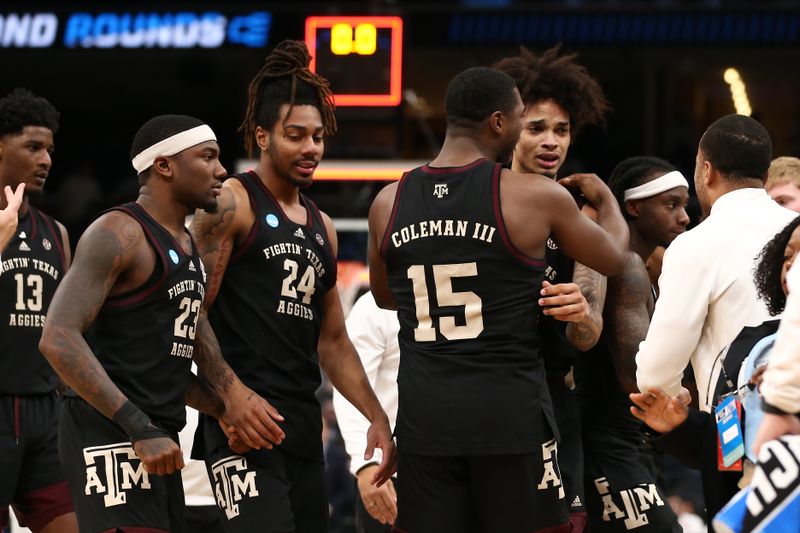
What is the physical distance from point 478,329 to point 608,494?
4.68 ft

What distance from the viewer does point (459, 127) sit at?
4828 mm

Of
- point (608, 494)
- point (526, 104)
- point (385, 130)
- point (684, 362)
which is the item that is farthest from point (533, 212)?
point (385, 130)

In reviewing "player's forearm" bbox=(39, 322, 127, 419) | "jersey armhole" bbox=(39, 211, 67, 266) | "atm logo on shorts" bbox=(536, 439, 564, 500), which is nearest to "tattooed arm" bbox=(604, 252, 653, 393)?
"atm logo on shorts" bbox=(536, 439, 564, 500)

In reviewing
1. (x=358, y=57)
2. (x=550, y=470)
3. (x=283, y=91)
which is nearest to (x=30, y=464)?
(x=283, y=91)

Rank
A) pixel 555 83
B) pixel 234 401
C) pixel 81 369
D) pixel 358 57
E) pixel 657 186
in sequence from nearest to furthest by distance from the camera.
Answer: pixel 81 369 < pixel 234 401 < pixel 555 83 < pixel 657 186 < pixel 358 57

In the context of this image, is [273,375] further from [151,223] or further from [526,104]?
[526,104]

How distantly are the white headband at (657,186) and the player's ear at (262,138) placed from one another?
175 centimetres

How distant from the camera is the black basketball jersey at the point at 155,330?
4863mm

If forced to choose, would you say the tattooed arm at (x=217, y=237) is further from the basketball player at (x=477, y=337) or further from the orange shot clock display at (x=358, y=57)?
the orange shot clock display at (x=358, y=57)

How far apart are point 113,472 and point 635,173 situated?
9.11 ft

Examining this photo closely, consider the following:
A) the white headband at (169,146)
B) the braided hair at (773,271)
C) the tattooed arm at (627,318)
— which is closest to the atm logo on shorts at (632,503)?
the tattooed arm at (627,318)

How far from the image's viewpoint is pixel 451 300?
15.2 feet

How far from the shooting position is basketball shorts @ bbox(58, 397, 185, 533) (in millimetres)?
4738

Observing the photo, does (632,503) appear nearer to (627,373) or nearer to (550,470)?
(627,373)
